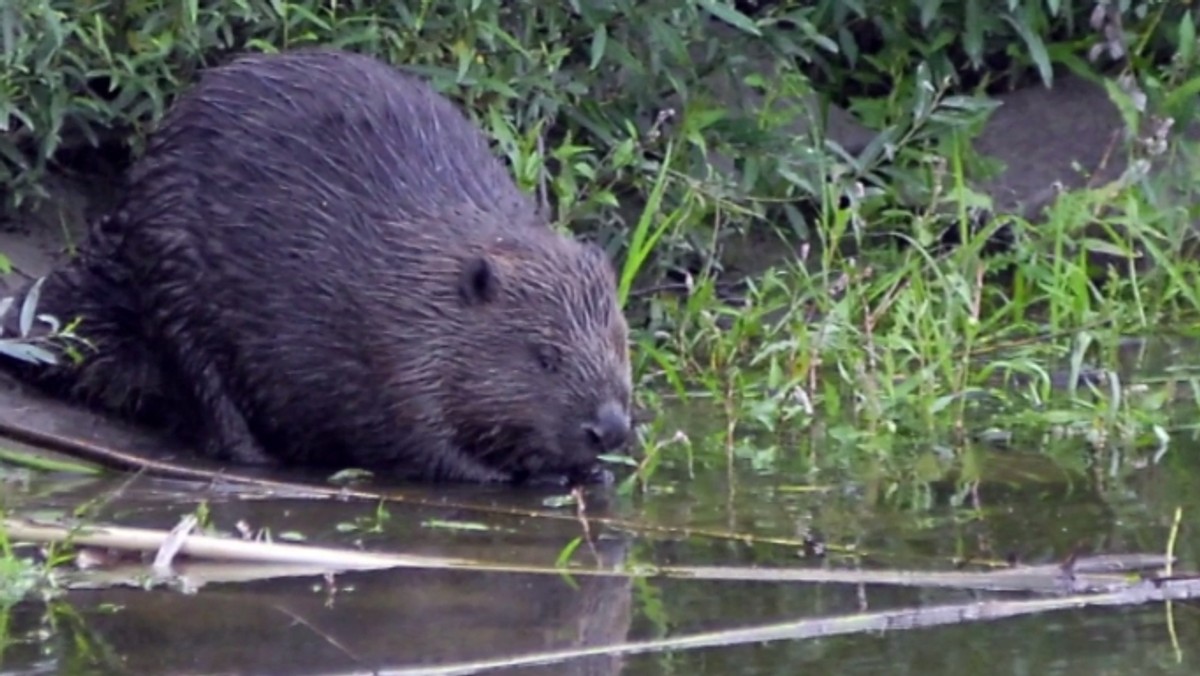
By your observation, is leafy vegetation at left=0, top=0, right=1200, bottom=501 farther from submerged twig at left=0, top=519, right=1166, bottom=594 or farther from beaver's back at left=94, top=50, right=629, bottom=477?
submerged twig at left=0, top=519, right=1166, bottom=594

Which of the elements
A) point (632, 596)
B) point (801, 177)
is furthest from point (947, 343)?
point (632, 596)

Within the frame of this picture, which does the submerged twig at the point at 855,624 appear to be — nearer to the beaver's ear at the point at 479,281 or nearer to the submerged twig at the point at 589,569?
the submerged twig at the point at 589,569

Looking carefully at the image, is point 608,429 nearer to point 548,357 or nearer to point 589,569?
point 548,357

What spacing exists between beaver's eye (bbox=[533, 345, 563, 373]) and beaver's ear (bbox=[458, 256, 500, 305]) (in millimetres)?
150

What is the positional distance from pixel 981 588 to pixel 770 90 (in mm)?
2751

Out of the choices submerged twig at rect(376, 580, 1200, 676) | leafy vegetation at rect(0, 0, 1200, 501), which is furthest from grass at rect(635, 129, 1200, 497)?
submerged twig at rect(376, 580, 1200, 676)

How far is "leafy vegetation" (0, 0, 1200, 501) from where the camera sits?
15.2 ft

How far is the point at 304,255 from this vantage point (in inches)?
178

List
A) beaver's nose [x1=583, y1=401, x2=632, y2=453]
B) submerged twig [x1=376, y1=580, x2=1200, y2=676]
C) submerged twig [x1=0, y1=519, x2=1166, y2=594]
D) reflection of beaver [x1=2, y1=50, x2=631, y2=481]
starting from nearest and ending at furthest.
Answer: submerged twig [x1=376, y1=580, x2=1200, y2=676], submerged twig [x1=0, y1=519, x2=1166, y2=594], beaver's nose [x1=583, y1=401, x2=632, y2=453], reflection of beaver [x1=2, y1=50, x2=631, y2=481]

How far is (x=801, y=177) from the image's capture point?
5648 mm

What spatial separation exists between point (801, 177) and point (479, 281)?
57.3 inches

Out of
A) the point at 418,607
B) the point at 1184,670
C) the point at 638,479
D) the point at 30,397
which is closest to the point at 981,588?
the point at 1184,670

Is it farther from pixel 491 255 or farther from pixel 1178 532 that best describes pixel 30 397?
pixel 1178 532

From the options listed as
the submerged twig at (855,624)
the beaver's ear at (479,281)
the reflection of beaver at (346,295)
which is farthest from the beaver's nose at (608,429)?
the submerged twig at (855,624)
